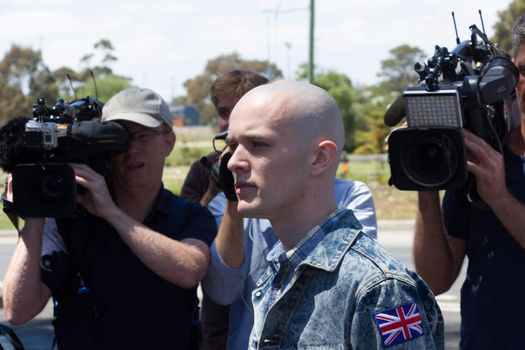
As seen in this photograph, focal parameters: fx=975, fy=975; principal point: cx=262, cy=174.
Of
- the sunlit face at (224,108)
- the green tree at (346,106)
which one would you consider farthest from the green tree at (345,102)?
the sunlit face at (224,108)

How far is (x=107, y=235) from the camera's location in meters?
3.30

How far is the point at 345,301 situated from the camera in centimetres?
194

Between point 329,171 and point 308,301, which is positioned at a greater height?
point 329,171

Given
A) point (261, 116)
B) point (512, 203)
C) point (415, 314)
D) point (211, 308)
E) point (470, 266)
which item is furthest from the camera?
point (211, 308)

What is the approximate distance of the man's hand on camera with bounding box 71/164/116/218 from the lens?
319cm

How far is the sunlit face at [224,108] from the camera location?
400 centimetres

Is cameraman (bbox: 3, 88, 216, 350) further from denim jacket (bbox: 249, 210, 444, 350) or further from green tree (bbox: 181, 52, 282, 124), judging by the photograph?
green tree (bbox: 181, 52, 282, 124)

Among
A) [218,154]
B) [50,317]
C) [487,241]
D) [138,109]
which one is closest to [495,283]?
[487,241]

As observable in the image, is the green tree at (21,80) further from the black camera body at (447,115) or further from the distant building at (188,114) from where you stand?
the black camera body at (447,115)

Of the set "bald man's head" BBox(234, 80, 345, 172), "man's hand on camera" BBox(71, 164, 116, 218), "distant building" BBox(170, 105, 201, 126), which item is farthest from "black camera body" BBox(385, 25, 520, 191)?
"distant building" BBox(170, 105, 201, 126)

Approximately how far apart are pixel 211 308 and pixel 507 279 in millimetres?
1360

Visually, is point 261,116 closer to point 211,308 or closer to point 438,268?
point 438,268

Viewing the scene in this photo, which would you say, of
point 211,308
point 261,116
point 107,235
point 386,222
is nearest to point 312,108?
point 261,116

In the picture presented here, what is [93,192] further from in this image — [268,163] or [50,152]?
[268,163]
